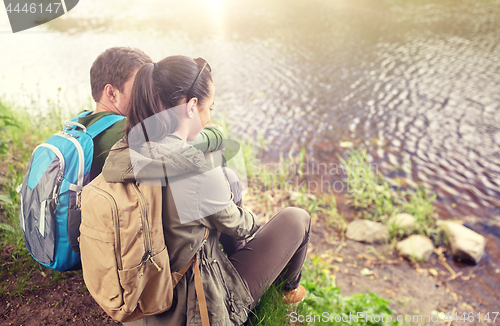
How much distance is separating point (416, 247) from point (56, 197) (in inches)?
131

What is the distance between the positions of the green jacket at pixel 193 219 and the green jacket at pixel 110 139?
1.41ft

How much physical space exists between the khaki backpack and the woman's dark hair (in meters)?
0.23

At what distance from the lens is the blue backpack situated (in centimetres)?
158

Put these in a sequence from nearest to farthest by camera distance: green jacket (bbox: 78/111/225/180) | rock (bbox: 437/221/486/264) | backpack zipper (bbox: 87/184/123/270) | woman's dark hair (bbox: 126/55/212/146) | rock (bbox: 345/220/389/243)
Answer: backpack zipper (bbox: 87/184/123/270)
woman's dark hair (bbox: 126/55/212/146)
green jacket (bbox: 78/111/225/180)
rock (bbox: 437/221/486/264)
rock (bbox: 345/220/389/243)

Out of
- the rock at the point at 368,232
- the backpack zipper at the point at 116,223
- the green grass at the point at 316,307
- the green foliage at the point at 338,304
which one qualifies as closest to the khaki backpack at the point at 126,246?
the backpack zipper at the point at 116,223

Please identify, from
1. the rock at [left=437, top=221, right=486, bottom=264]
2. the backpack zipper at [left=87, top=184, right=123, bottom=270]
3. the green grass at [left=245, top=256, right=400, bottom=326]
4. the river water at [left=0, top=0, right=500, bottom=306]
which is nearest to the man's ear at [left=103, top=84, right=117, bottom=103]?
the backpack zipper at [left=87, top=184, right=123, bottom=270]

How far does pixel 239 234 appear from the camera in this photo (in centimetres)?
144

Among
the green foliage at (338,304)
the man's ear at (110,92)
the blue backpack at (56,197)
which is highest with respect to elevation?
the man's ear at (110,92)

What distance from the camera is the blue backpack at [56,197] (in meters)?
1.58

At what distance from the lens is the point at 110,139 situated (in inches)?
68.6

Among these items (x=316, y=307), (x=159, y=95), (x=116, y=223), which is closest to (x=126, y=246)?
(x=116, y=223)

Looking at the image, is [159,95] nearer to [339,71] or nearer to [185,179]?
[185,179]

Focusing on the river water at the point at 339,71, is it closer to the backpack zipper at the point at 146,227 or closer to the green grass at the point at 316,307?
the green grass at the point at 316,307

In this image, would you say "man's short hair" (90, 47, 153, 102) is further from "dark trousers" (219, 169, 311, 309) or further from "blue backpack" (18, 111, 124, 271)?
"dark trousers" (219, 169, 311, 309)
